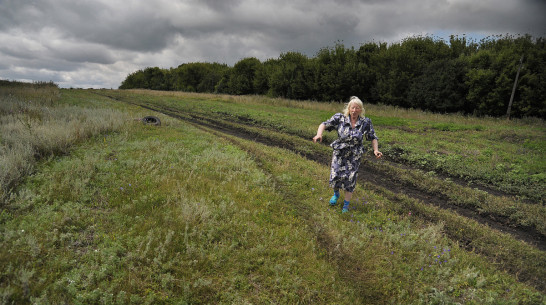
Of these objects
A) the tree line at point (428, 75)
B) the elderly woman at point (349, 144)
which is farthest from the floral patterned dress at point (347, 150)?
the tree line at point (428, 75)

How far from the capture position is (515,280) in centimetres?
445

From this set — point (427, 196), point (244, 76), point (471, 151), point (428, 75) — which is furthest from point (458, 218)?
point (244, 76)

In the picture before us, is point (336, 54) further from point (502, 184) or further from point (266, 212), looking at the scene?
point (266, 212)

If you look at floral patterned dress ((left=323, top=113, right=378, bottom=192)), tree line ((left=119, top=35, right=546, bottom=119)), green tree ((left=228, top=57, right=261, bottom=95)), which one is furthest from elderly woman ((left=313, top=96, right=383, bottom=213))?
green tree ((left=228, top=57, right=261, bottom=95))

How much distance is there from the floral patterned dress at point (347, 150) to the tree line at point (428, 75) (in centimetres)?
3214

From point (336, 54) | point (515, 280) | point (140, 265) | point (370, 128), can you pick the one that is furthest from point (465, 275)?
point (336, 54)

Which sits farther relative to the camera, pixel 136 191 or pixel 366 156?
pixel 366 156

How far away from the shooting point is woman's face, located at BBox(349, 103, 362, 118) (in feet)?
20.1

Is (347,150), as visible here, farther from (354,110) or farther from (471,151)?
(471,151)

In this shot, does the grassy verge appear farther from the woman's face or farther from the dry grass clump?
the dry grass clump

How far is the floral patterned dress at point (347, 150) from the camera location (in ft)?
20.5

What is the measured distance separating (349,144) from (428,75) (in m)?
35.1

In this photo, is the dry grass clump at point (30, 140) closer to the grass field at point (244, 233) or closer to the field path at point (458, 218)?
the grass field at point (244, 233)

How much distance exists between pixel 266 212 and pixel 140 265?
8.62ft
